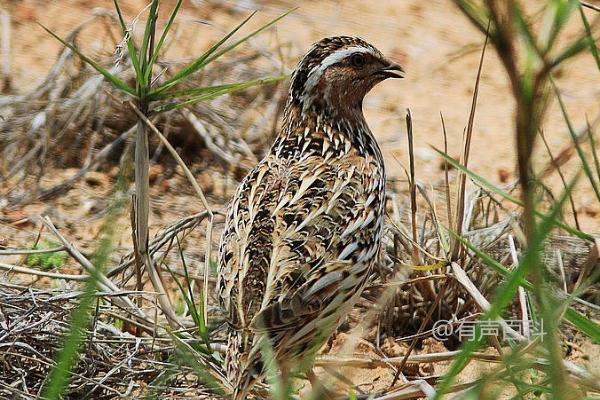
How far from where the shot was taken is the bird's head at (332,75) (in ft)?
15.9

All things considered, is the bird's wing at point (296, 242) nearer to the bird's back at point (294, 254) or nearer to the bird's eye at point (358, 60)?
the bird's back at point (294, 254)

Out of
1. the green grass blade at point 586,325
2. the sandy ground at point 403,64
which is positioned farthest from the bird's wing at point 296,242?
the sandy ground at point 403,64

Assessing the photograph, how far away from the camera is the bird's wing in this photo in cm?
383

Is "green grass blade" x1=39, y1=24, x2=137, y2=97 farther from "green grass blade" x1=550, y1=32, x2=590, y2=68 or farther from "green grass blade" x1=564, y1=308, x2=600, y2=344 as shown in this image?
"green grass blade" x1=550, y1=32, x2=590, y2=68

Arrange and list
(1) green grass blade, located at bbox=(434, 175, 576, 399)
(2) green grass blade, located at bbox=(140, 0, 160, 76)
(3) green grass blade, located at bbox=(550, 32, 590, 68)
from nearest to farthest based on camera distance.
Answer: (3) green grass blade, located at bbox=(550, 32, 590, 68) < (1) green grass blade, located at bbox=(434, 175, 576, 399) < (2) green grass blade, located at bbox=(140, 0, 160, 76)

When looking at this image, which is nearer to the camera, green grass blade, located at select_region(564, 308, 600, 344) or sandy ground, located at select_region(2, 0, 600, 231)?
green grass blade, located at select_region(564, 308, 600, 344)

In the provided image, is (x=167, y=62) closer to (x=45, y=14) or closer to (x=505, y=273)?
(x=45, y=14)

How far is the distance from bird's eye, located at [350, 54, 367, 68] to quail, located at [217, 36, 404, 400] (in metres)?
0.14

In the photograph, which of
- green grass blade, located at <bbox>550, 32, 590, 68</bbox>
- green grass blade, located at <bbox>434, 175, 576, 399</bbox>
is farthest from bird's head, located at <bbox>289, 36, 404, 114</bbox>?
green grass blade, located at <bbox>550, 32, 590, 68</bbox>

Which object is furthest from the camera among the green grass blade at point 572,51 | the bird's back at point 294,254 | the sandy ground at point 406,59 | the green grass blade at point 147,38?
the sandy ground at point 406,59

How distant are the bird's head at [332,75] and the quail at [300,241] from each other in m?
0.01

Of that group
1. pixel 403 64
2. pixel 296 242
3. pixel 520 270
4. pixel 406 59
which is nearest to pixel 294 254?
pixel 296 242

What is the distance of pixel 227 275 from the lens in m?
3.98

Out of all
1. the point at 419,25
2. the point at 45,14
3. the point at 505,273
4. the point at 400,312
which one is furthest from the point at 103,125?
the point at 505,273
